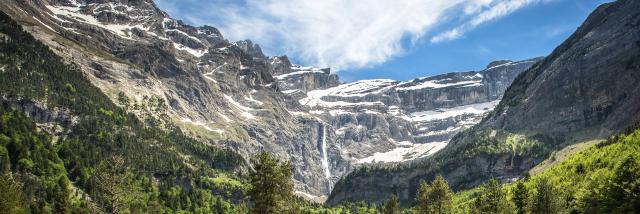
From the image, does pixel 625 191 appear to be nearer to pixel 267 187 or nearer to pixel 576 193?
pixel 576 193

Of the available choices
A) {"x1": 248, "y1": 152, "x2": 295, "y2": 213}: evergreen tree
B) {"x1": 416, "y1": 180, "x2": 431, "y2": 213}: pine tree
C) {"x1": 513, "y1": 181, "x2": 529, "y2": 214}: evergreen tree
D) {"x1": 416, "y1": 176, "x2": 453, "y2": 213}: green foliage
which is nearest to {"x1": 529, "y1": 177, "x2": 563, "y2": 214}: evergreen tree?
{"x1": 416, "y1": 176, "x2": 453, "y2": 213}: green foliage

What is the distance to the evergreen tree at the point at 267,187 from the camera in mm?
53469

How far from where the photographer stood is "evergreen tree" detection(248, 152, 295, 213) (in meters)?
53.5

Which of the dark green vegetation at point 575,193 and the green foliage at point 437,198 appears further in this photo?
the green foliage at point 437,198

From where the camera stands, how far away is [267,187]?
53.9 m

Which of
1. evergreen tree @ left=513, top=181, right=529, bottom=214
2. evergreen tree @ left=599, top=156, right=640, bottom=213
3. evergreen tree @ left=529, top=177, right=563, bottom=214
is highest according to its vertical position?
evergreen tree @ left=599, top=156, right=640, bottom=213

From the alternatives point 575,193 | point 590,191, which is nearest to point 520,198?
point 575,193

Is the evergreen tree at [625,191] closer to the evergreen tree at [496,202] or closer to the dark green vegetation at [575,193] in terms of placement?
the dark green vegetation at [575,193]

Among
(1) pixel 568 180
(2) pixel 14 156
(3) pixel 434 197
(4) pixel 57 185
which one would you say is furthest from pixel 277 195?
(2) pixel 14 156

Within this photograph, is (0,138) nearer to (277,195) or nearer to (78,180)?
(78,180)

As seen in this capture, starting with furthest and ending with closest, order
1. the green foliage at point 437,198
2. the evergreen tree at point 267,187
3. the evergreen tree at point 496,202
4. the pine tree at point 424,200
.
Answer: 1. the pine tree at point 424,200
2. the evergreen tree at point 496,202
3. the green foliage at point 437,198
4. the evergreen tree at point 267,187

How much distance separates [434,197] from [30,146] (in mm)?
162620

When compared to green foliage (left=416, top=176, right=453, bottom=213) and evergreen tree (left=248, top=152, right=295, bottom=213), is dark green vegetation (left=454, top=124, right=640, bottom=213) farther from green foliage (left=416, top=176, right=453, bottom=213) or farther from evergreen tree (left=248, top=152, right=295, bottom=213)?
evergreen tree (left=248, top=152, right=295, bottom=213)

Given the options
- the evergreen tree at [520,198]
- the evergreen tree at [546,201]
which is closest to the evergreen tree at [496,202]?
the evergreen tree at [520,198]
